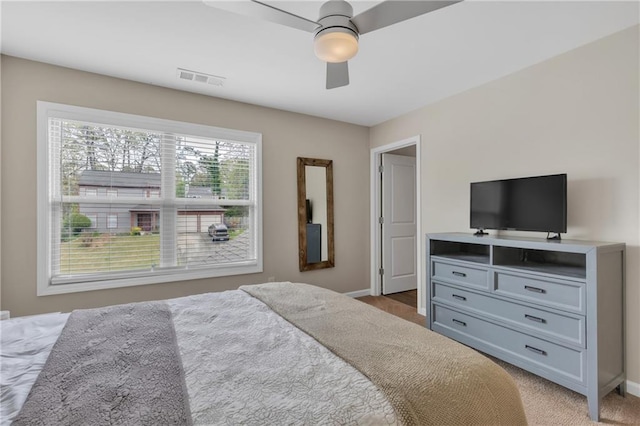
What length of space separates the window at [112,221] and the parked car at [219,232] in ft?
2.82

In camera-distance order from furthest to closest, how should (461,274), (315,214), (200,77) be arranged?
(315,214)
(200,77)
(461,274)

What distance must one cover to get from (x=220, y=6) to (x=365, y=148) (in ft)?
10.6

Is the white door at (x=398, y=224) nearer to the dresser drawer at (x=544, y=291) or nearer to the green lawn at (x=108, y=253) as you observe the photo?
the dresser drawer at (x=544, y=291)

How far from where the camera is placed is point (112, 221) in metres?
2.84

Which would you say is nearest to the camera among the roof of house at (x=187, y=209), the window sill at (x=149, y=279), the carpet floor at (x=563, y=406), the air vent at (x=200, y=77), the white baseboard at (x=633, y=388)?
the carpet floor at (x=563, y=406)

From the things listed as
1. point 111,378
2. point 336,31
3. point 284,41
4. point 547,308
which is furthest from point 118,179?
point 547,308

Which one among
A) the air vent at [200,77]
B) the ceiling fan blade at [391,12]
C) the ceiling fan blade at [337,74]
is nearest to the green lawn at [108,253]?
the air vent at [200,77]

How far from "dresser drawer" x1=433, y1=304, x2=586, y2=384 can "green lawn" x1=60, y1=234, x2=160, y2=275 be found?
2.84 meters

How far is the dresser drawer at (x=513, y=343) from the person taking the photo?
77.1 inches

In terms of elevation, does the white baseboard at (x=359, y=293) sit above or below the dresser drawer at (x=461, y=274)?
below

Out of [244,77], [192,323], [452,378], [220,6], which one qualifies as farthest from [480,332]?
[244,77]

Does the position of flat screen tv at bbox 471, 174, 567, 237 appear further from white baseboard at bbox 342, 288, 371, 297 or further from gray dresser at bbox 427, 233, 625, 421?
white baseboard at bbox 342, 288, 371, 297

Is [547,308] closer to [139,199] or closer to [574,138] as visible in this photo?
[574,138]

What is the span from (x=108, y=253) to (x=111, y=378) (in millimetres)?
2191
